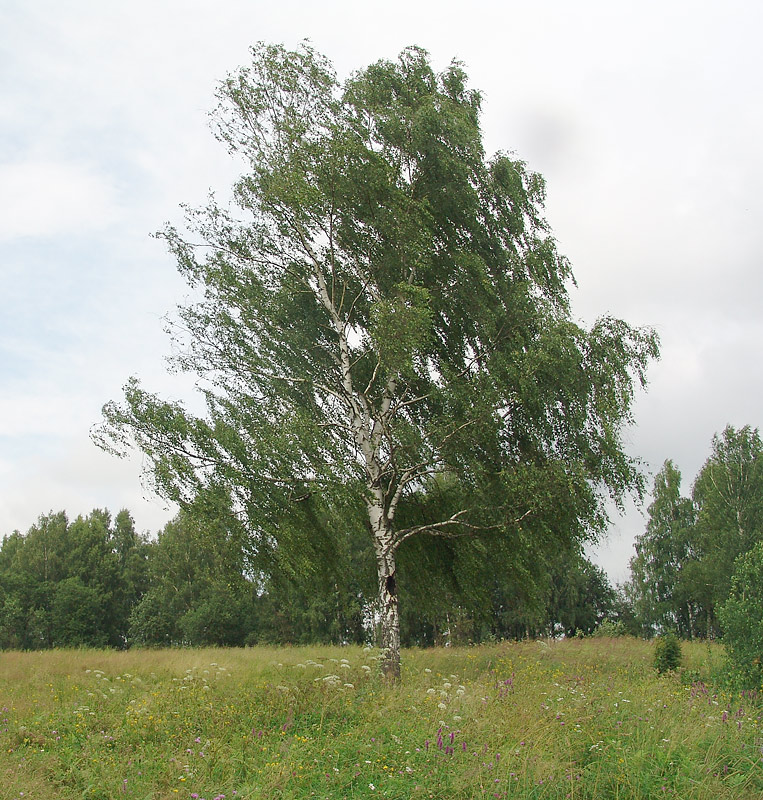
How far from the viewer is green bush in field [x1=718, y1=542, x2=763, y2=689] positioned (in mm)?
9031

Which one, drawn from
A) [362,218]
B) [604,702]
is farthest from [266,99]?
[604,702]

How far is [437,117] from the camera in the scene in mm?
12953

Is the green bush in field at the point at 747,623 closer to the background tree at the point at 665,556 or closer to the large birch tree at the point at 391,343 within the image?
the large birch tree at the point at 391,343

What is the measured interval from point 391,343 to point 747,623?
6.96m

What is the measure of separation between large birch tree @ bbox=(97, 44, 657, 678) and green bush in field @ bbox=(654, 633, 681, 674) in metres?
3.22

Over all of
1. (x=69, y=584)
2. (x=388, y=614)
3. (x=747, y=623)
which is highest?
(x=747, y=623)

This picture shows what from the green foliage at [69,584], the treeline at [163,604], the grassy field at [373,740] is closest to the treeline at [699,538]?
the treeline at [163,604]

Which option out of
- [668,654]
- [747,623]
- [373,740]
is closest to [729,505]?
[668,654]

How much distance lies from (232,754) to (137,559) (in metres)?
50.5

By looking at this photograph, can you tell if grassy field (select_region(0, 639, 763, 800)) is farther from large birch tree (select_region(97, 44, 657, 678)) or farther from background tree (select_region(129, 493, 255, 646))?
background tree (select_region(129, 493, 255, 646))

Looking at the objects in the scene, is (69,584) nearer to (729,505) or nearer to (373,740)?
(729,505)

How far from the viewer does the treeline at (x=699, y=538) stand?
108 feet

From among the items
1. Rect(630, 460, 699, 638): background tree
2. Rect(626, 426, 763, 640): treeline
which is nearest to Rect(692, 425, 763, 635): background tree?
Rect(626, 426, 763, 640): treeline

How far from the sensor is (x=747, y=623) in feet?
30.7
